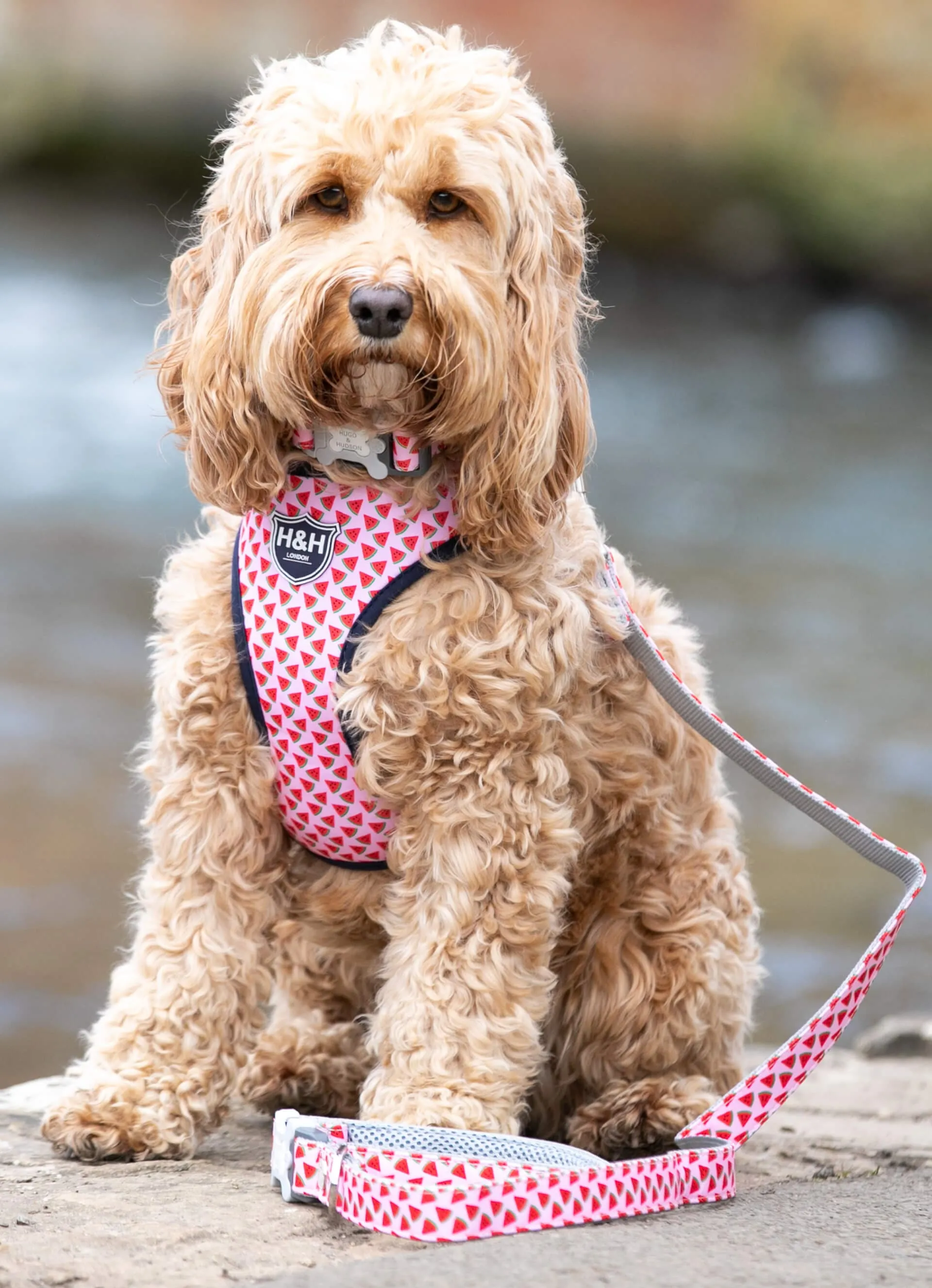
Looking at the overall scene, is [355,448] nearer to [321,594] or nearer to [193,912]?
[321,594]

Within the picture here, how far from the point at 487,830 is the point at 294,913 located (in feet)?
1.95

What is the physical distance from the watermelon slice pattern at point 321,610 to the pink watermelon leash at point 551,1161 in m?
0.61

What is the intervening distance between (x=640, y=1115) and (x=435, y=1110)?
2.11 ft

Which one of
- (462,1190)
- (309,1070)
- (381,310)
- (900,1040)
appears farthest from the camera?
(900,1040)

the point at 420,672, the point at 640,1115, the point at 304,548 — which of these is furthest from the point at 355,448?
the point at 640,1115

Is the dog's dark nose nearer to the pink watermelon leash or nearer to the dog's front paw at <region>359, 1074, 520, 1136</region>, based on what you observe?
the pink watermelon leash

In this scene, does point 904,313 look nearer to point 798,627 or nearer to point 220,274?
point 798,627

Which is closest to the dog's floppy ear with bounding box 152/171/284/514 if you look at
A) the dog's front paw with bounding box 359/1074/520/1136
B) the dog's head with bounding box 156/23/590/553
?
the dog's head with bounding box 156/23/590/553

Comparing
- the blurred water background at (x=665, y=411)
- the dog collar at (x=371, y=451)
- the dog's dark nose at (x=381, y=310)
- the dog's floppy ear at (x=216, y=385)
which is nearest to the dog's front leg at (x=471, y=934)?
the dog collar at (x=371, y=451)

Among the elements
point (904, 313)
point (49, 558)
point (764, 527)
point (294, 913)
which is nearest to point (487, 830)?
point (294, 913)

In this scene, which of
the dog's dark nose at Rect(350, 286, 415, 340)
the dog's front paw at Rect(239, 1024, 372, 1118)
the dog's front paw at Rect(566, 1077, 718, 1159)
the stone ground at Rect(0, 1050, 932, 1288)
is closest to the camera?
the stone ground at Rect(0, 1050, 932, 1288)

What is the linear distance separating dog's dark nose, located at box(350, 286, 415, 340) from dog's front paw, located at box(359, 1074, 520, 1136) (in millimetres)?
1422

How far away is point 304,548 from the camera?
10.4 ft

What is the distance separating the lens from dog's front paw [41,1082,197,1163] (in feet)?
10.4
